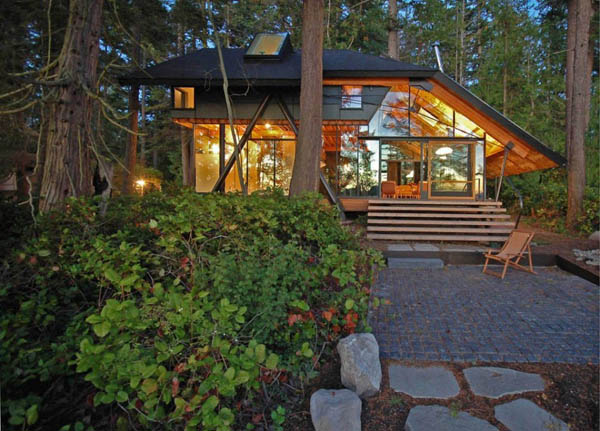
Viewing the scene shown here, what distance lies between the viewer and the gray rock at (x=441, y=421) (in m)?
2.04

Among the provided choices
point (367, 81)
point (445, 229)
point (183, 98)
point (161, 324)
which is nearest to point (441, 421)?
point (161, 324)

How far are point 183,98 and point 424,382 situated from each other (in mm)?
11619

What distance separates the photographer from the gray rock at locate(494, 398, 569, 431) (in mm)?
2043

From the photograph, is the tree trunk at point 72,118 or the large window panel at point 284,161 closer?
the tree trunk at point 72,118

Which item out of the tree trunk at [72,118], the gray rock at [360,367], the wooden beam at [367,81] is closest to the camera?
the gray rock at [360,367]

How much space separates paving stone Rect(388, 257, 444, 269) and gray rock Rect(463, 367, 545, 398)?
4076mm

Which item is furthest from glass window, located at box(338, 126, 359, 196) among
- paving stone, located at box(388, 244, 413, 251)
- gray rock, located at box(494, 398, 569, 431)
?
gray rock, located at box(494, 398, 569, 431)

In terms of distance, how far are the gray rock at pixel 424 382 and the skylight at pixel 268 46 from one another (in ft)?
37.3

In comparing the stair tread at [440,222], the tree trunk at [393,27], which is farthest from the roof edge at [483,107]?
the tree trunk at [393,27]

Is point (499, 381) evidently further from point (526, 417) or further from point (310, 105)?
point (310, 105)

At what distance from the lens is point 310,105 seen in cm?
805

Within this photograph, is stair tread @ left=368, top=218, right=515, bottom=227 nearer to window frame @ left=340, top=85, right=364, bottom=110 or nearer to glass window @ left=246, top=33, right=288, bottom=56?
window frame @ left=340, top=85, right=364, bottom=110

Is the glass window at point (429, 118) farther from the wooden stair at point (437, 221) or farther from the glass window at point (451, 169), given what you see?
the wooden stair at point (437, 221)

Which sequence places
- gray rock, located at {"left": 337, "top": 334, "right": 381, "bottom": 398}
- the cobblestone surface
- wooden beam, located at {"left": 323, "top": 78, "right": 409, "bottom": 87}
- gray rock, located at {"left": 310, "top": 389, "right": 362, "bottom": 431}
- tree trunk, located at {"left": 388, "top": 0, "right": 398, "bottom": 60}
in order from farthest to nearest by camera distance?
tree trunk, located at {"left": 388, "top": 0, "right": 398, "bottom": 60}, wooden beam, located at {"left": 323, "top": 78, "right": 409, "bottom": 87}, the cobblestone surface, gray rock, located at {"left": 337, "top": 334, "right": 381, "bottom": 398}, gray rock, located at {"left": 310, "top": 389, "right": 362, "bottom": 431}
